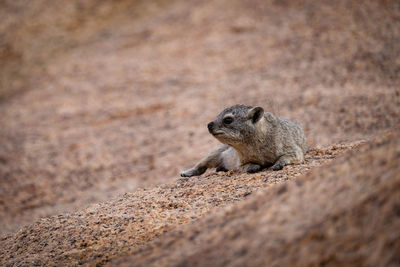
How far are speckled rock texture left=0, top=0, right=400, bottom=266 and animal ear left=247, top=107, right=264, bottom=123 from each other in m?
0.95

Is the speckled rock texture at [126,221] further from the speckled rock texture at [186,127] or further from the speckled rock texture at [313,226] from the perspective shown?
the speckled rock texture at [313,226]

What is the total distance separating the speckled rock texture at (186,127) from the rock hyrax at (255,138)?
44cm

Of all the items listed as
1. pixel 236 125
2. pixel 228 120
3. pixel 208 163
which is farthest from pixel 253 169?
pixel 208 163

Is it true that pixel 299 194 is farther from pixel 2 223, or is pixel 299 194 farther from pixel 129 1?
pixel 129 1

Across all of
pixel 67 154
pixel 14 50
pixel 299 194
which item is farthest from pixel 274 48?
pixel 14 50

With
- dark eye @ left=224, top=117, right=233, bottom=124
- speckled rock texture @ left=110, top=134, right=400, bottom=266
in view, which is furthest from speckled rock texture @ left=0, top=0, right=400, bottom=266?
dark eye @ left=224, top=117, right=233, bottom=124

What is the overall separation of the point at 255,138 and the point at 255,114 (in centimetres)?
38

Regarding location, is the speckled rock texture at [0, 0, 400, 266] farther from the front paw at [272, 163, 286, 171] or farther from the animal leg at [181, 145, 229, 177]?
the animal leg at [181, 145, 229, 177]

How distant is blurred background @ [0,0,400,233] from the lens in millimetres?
10367

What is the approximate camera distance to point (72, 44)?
70.7 ft

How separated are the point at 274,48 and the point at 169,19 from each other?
719cm

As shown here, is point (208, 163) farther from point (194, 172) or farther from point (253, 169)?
point (253, 169)

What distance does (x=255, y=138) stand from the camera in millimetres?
5887

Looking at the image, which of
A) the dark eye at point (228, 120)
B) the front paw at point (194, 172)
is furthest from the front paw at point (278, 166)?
Result: the front paw at point (194, 172)
